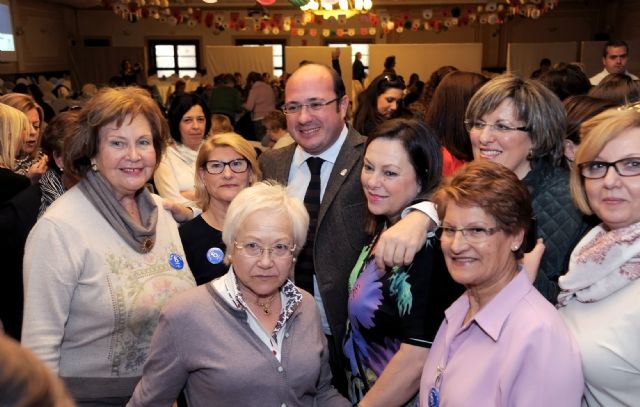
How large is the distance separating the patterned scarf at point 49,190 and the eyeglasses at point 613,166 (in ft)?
6.70

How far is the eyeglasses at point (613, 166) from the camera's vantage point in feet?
4.82

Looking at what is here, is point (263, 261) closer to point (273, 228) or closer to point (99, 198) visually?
point (273, 228)

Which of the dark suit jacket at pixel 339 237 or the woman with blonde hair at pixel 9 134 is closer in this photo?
the dark suit jacket at pixel 339 237

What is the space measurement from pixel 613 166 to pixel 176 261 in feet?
4.67

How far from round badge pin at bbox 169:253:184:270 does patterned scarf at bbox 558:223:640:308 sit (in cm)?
127

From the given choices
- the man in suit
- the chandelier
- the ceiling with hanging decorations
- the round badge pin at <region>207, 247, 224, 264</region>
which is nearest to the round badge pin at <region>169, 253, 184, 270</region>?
the round badge pin at <region>207, 247, 224, 264</region>

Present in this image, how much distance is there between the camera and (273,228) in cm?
172

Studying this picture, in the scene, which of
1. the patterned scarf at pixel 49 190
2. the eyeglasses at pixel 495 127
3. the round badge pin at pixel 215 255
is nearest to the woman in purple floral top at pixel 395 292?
the eyeglasses at pixel 495 127

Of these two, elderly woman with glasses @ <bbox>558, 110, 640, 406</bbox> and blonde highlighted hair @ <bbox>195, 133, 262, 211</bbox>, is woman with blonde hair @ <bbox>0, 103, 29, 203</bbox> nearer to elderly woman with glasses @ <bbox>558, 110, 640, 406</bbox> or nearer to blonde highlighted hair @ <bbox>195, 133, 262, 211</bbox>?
blonde highlighted hair @ <bbox>195, 133, 262, 211</bbox>

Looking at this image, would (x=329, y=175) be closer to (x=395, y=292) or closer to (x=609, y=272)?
(x=395, y=292)

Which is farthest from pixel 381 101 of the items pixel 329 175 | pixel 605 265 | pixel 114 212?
pixel 605 265

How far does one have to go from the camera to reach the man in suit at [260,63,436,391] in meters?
2.26

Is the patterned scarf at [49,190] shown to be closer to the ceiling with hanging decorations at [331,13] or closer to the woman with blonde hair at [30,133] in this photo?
the woman with blonde hair at [30,133]

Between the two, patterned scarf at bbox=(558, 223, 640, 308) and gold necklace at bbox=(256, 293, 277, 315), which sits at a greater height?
patterned scarf at bbox=(558, 223, 640, 308)
